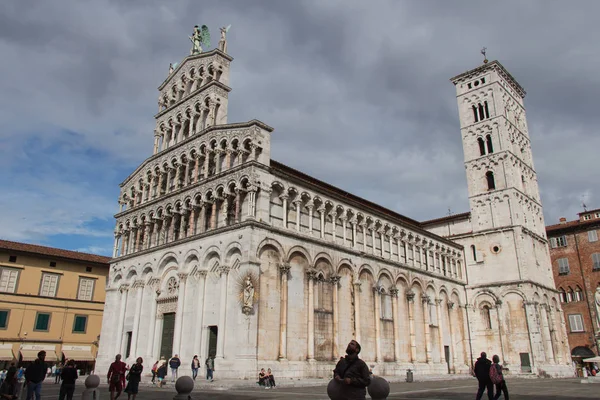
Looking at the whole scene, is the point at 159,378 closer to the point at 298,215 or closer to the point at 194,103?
the point at 298,215

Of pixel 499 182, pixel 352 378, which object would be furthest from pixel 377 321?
pixel 352 378

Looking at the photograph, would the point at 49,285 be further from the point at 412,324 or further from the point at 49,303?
the point at 412,324

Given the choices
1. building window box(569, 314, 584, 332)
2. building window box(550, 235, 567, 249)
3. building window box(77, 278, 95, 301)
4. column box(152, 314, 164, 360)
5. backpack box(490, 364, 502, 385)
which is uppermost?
building window box(550, 235, 567, 249)

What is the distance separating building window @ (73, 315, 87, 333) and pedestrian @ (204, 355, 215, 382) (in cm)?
2074

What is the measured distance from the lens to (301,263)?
27578mm

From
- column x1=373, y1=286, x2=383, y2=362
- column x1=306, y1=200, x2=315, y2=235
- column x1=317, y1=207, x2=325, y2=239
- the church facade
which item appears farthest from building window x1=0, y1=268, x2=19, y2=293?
column x1=373, y1=286, x2=383, y2=362

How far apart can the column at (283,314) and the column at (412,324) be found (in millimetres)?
13017

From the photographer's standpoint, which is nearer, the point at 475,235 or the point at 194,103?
the point at 194,103

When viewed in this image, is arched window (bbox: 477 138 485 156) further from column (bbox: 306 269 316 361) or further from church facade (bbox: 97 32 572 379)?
column (bbox: 306 269 316 361)

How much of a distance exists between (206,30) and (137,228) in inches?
624

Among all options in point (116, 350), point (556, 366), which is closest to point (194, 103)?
point (116, 350)

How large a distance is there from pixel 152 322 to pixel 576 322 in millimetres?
40898

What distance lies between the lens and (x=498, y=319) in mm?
40500

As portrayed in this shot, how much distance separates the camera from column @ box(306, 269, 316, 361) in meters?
26.0
